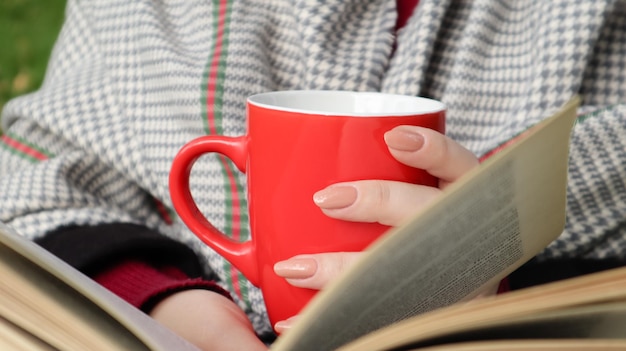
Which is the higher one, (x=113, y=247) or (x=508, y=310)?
(x=508, y=310)

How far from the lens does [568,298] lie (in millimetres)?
273

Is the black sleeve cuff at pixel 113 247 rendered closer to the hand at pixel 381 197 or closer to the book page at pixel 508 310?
the hand at pixel 381 197

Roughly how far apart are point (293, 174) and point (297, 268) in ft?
0.18

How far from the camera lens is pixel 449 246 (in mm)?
304

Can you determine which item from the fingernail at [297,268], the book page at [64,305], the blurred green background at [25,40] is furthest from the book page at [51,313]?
the blurred green background at [25,40]

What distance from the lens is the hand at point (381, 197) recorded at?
0.37 meters

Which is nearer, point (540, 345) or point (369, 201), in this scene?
point (540, 345)

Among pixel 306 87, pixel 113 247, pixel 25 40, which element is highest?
pixel 306 87

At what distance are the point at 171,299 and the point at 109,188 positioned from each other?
20cm

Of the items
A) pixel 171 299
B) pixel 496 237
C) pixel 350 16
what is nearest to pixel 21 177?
pixel 171 299

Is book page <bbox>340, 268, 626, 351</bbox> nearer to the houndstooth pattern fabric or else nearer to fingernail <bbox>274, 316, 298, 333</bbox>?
fingernail <bbox>274, 316, 298, 333</bbox>

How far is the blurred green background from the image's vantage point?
1371mm

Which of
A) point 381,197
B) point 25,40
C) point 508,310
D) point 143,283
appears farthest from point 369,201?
point 25,40

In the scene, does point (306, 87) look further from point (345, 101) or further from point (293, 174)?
point (293, 174)
